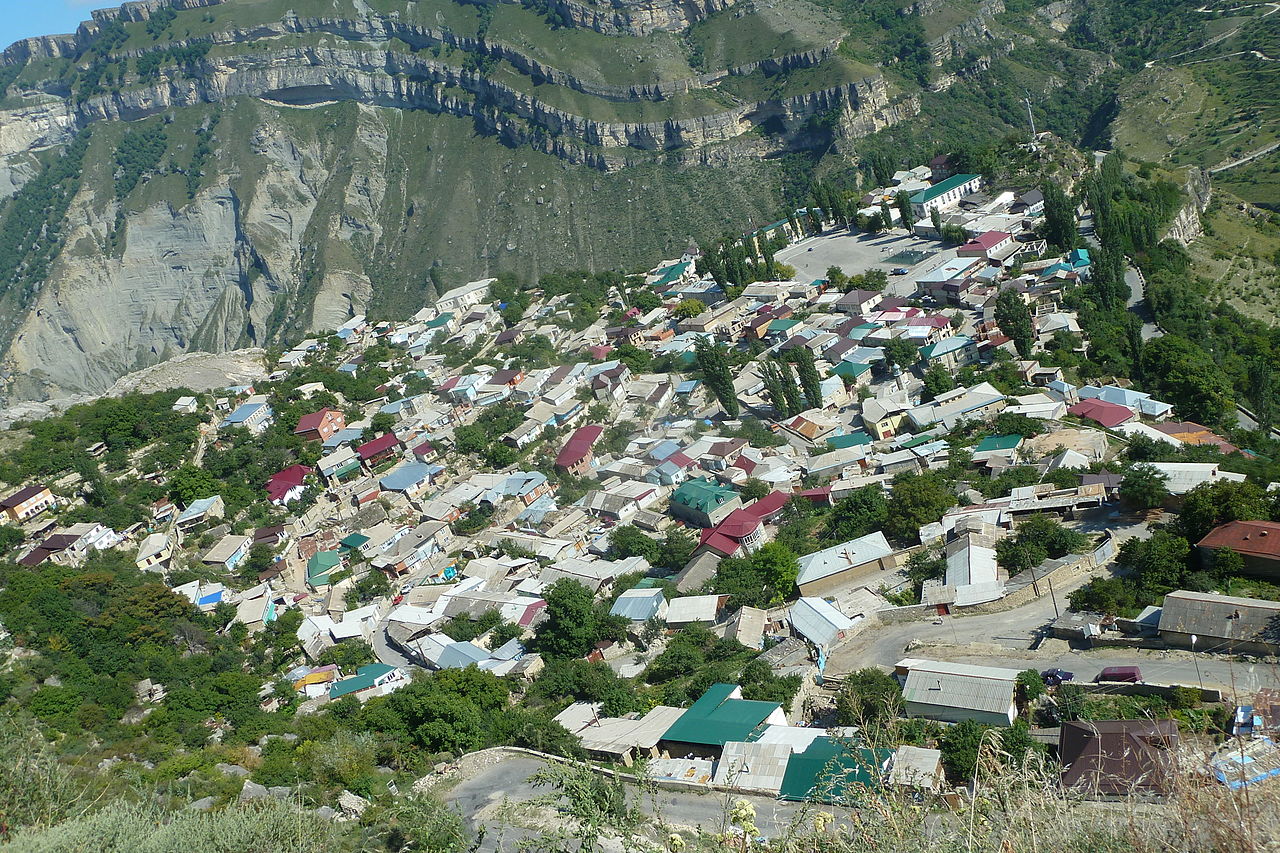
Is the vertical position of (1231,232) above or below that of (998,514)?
above

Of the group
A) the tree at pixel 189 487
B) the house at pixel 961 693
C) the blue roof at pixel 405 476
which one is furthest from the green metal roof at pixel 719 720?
the tree at pixel 189 487

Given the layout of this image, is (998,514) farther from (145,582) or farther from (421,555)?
(145,582)

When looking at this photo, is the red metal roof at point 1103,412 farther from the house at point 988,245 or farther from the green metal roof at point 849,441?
the house at point 988,245

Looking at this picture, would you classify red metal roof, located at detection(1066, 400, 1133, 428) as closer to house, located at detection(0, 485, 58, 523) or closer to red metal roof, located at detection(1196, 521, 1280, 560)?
red metal roof, located at detection(1196, 521, 1280, 560)

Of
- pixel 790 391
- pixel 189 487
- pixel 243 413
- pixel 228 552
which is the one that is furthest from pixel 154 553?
pixel 790 391

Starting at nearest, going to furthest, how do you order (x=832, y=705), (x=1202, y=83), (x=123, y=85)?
(x=832, y=705) < (x=1202, y=83) < (x=123, y=85)

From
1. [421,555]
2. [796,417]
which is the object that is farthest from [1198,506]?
[421,555]

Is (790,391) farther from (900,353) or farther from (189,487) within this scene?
(189,487)
